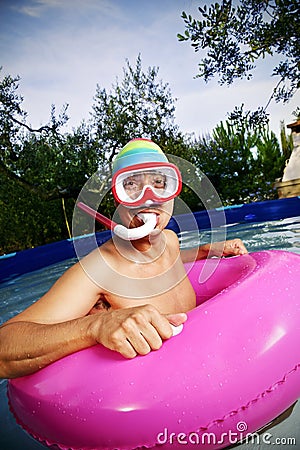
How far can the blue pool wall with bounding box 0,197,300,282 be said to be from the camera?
600cm

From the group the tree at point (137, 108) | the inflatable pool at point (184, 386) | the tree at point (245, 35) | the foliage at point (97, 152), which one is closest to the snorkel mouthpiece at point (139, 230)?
the inflatable pool at point (184, 386)

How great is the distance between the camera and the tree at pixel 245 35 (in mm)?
5004

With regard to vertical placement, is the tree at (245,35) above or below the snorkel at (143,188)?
above

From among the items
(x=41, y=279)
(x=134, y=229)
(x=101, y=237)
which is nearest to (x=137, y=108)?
(x=101, y=237)

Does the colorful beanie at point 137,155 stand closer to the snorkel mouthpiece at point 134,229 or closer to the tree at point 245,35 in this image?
the snorkel mouthpiece at point 134,229

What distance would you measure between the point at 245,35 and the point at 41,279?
4.23 meters

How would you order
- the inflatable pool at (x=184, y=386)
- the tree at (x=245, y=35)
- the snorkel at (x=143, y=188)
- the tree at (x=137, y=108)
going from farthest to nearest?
the tree at (x=137, y=108) < the tree at (x=245, y=35) < the snorkel at (x=143, y=188) < the inflatable pool at (x=184, y=386)

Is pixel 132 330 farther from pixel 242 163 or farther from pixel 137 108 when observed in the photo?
pixel 137 108

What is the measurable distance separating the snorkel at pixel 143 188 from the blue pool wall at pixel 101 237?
12.8ft

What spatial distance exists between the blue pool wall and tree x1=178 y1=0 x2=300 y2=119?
180cm

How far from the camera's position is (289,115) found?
9359 millimetres

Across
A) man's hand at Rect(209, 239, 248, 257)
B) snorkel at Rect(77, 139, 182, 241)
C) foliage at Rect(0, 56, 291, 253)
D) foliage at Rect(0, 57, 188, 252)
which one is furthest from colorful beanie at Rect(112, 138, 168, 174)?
foliage at Rect(0, 57, 188, 252)

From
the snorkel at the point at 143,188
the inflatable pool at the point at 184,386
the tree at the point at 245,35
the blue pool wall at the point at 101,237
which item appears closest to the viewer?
the inflatable pool at the point at 184,386

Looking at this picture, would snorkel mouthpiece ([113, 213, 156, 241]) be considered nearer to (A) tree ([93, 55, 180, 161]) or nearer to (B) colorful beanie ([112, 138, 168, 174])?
(B) colorful beanie ([112, 138, 168, 174])
